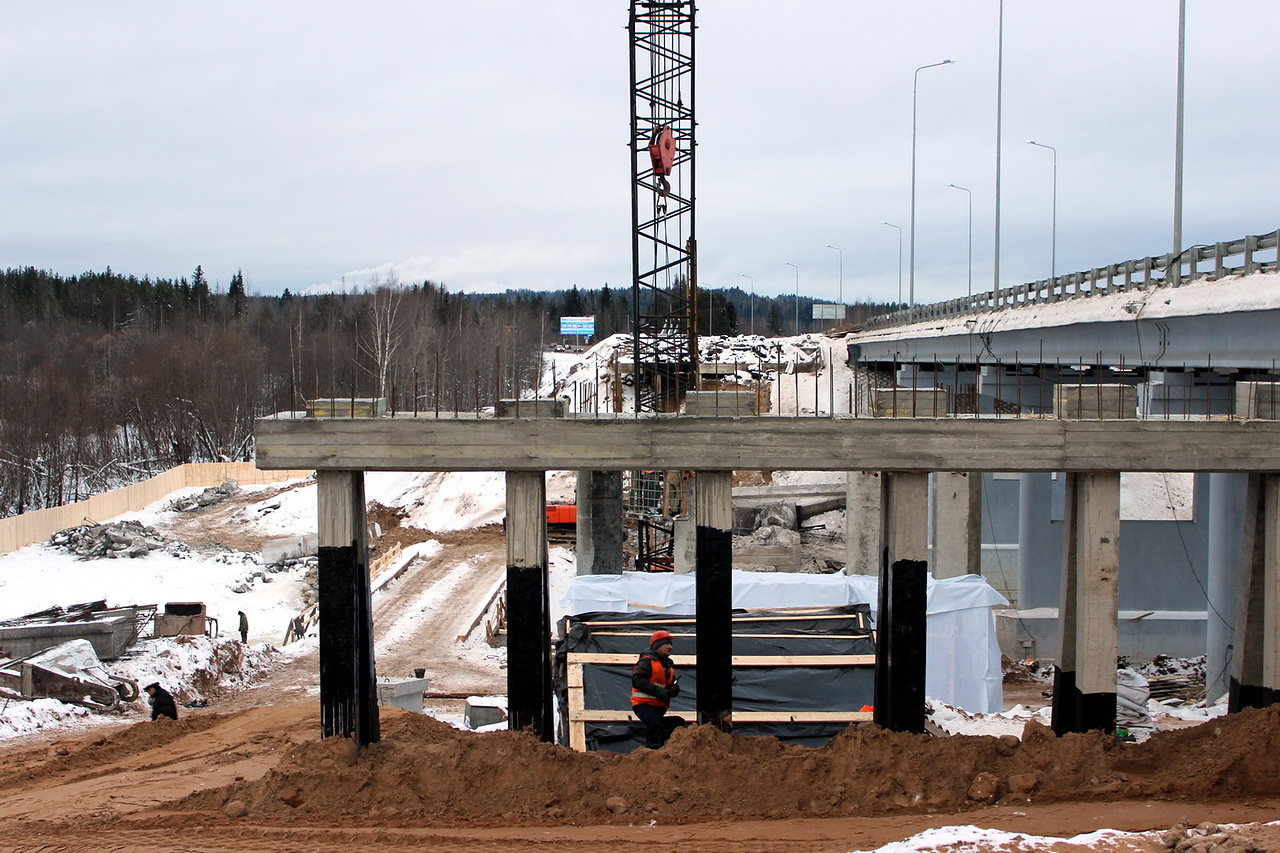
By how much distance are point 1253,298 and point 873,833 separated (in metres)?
10.3

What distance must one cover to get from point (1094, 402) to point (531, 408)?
245 inches

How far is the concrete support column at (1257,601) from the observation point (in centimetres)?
1113

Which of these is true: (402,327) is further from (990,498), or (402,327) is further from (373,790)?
(373,790)

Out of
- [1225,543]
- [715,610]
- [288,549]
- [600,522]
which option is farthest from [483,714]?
[288,549]

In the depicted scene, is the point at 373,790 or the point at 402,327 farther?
the point at 402,327

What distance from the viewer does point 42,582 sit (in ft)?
100

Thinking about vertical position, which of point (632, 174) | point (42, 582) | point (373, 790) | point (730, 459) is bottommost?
point (42, 582)

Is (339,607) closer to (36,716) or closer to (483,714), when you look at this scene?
(483,714)

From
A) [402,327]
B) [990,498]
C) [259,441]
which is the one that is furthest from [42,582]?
[402,327]

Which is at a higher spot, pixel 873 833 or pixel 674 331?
pixel 674 331

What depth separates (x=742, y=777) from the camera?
965cm

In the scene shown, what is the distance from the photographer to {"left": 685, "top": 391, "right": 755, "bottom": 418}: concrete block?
11.1 m

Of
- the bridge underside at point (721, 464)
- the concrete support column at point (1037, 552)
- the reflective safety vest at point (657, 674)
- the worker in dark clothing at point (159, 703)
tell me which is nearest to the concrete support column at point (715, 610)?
the bridge underside at point (721, 464)

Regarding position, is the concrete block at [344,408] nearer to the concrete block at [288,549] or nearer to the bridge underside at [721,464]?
the bridge underside at [721,464]
